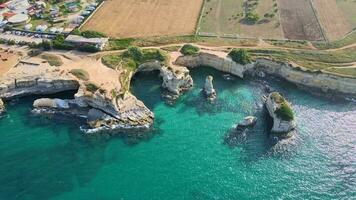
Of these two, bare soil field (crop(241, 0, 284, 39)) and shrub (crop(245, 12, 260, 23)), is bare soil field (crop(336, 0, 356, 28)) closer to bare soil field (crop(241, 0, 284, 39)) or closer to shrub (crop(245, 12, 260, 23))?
bare soil field (crop(241, 0, 284, 39))

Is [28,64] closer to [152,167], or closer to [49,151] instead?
[49,151]

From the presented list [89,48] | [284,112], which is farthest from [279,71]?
[89,48]

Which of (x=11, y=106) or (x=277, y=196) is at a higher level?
(x=11, y=106)

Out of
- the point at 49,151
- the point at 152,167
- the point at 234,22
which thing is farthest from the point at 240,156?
the point at 234,22

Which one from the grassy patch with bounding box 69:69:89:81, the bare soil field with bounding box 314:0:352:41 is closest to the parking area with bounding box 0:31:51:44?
the grassy patch with bounding box 69:69:89:81

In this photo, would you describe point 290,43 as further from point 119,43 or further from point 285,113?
point 119,43
